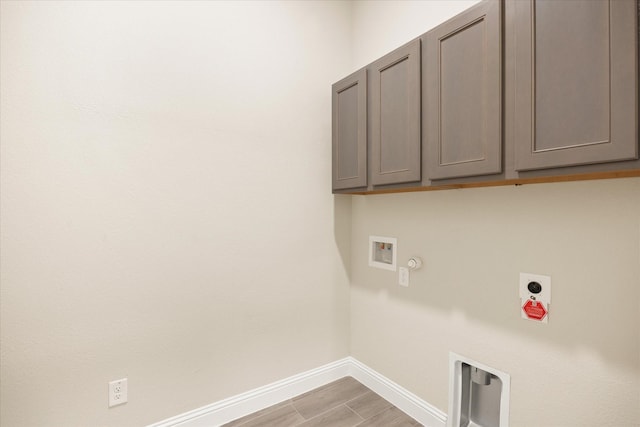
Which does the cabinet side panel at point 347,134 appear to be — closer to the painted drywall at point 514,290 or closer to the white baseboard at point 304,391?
the painted drywall at point 514,290

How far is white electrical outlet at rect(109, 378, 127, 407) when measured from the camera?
154 centimetres

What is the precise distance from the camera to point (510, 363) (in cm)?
146

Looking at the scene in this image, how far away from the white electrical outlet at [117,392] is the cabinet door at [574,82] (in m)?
2.08

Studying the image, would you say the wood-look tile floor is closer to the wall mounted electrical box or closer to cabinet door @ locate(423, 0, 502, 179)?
the wall mounted electrical box

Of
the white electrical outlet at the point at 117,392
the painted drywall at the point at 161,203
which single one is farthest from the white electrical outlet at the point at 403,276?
the white electrical outlet at the point at 117,392

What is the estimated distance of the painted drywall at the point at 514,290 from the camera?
3.79ft

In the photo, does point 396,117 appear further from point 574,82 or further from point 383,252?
point 383,252

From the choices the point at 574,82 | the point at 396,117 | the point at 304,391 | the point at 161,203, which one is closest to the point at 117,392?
the point at 161,203

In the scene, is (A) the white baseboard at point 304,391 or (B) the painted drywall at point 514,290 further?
(A) the white baseboard at point 304,391

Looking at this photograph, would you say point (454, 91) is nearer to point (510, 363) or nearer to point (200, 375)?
point (510, 363)

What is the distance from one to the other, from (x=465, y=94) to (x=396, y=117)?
389 millimetres

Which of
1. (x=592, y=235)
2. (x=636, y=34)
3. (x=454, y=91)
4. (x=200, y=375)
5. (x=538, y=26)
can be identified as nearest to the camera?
(x=636, y=34)

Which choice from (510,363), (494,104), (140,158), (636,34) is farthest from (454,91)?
(140,158)

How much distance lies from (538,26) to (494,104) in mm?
278
